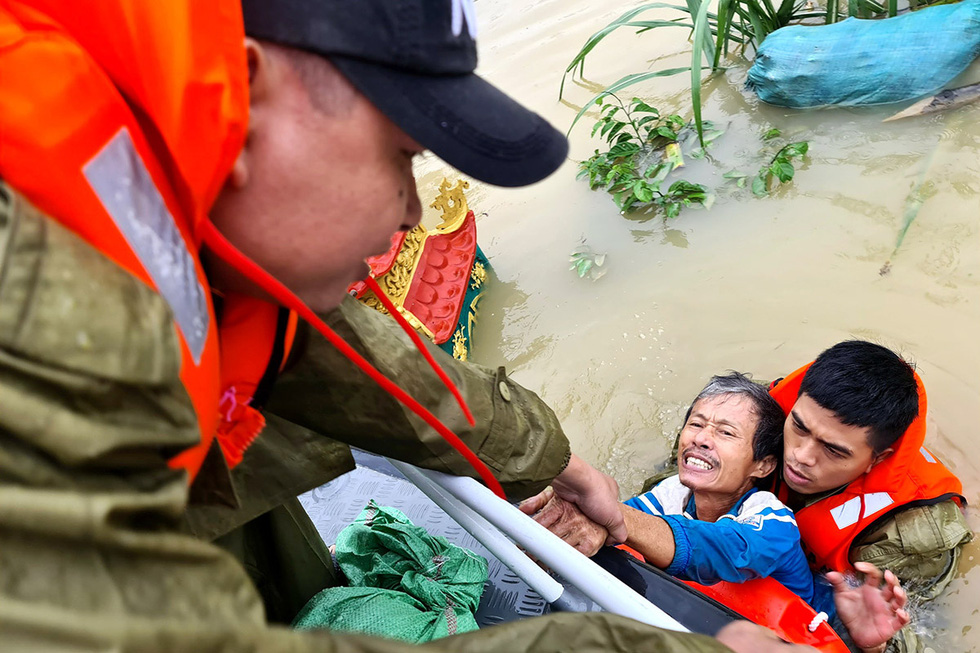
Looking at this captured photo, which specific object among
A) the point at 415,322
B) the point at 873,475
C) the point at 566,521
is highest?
the point at 566,521

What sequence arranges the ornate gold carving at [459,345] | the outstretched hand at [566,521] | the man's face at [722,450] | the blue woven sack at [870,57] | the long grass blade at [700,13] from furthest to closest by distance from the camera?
the long grass blade at [700,13] → the blue woven sack at [870,57] → the ornate gold carving at [459,345] → the man's face at [722,450] → the outstretched hand at [566,521]

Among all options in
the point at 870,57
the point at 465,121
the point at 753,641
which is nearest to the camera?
the point at 465,121

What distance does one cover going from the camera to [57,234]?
1.57 ft

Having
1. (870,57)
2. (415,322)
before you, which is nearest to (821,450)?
(415,322)

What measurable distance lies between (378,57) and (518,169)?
19 cm

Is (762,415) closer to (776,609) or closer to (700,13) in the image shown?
(776,609)

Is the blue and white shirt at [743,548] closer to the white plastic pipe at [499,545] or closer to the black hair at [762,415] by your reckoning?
the black hair at [762,415]

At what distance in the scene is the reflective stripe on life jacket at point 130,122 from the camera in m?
0.53

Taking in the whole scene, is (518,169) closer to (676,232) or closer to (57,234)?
(57,234)

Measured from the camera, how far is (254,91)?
2.19 ft

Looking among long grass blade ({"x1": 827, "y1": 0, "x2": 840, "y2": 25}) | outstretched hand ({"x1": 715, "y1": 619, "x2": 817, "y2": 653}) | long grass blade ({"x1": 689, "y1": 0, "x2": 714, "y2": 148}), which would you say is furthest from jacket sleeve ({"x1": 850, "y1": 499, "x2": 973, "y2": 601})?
long grass blade ({"x1": 827, "y1": 0, "x2": 840, "y2": 25})

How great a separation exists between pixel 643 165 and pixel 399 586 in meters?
2.96

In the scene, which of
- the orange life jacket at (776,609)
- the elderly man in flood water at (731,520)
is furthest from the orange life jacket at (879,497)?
the orange life jacket at (776,609)

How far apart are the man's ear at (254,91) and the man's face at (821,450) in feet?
5.66
